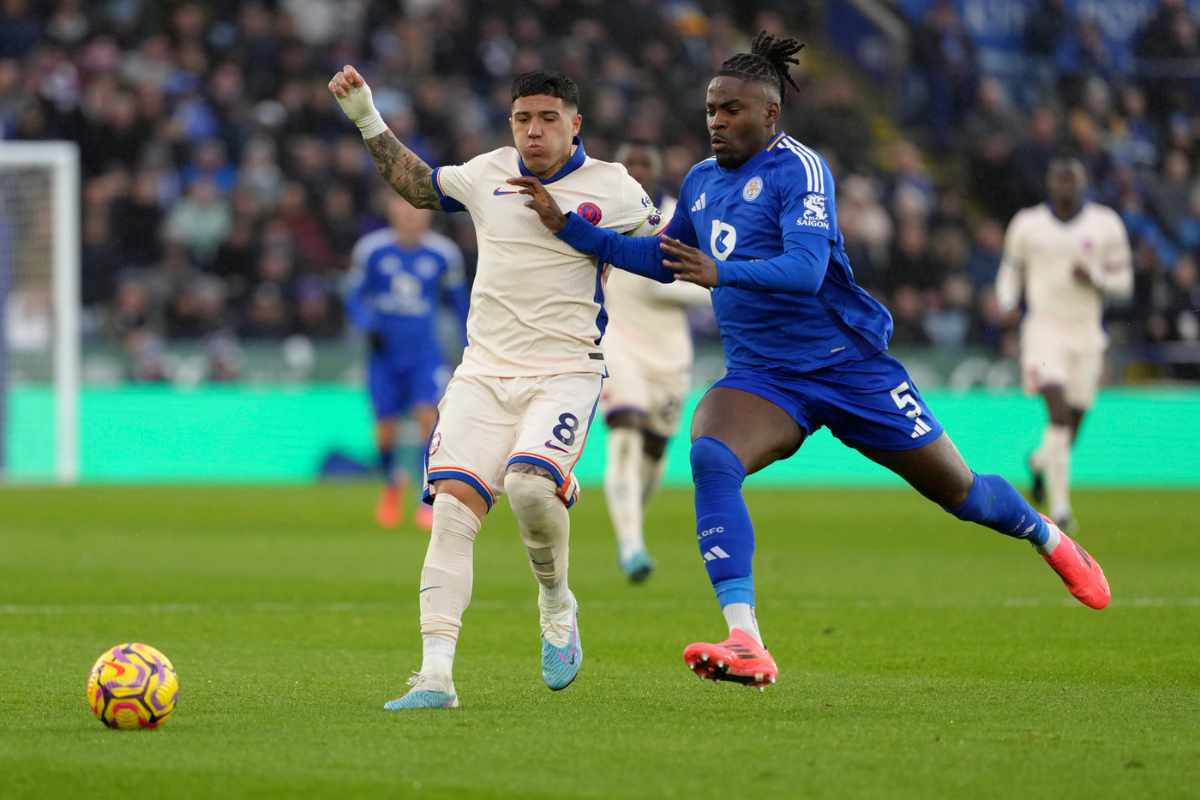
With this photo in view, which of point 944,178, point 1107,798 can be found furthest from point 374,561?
point 944,178

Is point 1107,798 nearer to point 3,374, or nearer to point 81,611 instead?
point 81,611

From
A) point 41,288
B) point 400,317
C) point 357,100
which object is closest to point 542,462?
point 357,100

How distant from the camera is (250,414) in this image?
22.6 m

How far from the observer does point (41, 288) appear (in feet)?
72.9

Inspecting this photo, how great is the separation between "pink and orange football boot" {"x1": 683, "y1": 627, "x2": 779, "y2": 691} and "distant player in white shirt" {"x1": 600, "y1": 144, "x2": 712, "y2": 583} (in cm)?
570

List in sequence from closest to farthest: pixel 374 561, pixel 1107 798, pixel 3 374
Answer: pixel 1107 798
pixel 374 561
pixel 3 374

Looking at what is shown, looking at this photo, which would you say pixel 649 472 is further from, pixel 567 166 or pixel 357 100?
pixel 357 100

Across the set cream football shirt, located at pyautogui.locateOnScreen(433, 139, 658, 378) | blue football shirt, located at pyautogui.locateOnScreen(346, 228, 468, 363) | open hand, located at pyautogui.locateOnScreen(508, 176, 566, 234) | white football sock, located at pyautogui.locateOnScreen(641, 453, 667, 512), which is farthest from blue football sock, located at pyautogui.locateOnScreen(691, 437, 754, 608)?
blue football shirt, located at pyautogui.locateOnScreen(346, 228, 468, 363)

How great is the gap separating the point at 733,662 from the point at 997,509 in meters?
1.78

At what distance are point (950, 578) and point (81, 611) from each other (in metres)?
5.29

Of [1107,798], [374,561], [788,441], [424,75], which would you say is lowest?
[374,561]

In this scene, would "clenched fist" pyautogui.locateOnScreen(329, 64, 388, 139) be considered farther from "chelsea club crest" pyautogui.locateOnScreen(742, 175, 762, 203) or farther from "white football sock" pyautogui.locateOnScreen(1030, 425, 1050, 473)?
"white football sock" pyautogui.locateOnScreen(1030, 425, 1050, 473)

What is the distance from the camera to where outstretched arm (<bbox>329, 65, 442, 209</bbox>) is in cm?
744

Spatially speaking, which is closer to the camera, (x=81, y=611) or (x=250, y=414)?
(x=81, y=611)
